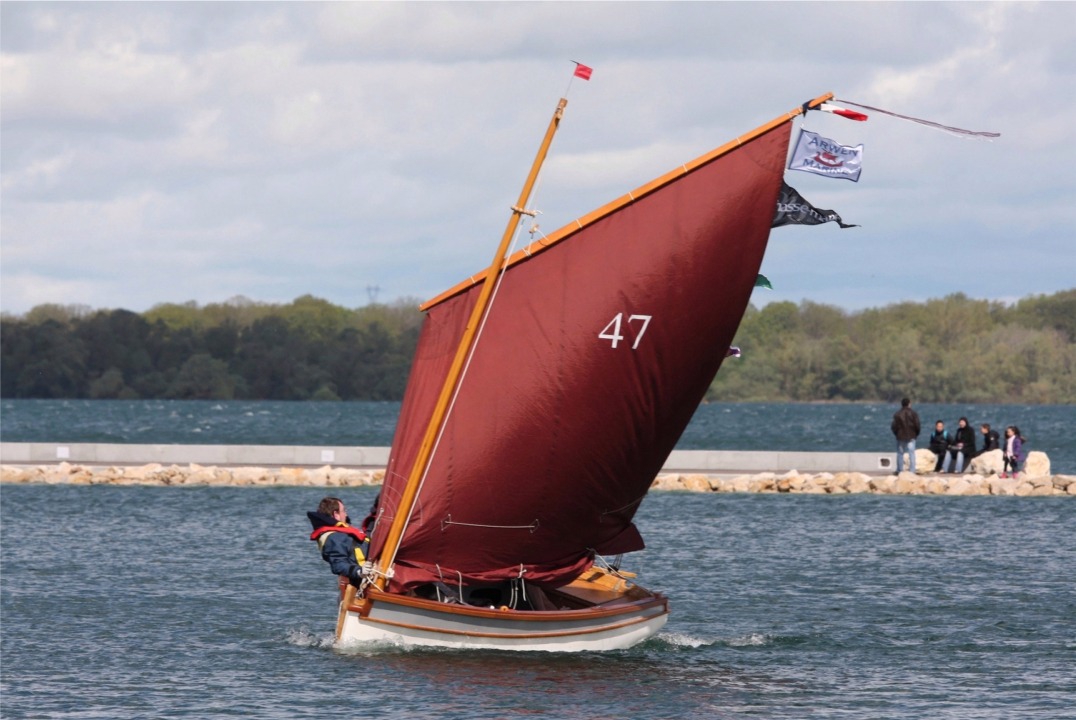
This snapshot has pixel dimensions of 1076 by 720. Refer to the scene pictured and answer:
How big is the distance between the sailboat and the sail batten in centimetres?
2

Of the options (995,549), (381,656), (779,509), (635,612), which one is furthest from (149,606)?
(779,509)

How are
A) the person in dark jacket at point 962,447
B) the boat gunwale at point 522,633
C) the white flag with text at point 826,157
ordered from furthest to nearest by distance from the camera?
the person in dark jacket at point 962,447, the boat gunwale at point 522,633, the white flag with text at point 826,157

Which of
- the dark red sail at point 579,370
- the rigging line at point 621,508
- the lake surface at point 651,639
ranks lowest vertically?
the lake surface at point 651,639

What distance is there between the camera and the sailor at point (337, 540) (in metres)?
20.6

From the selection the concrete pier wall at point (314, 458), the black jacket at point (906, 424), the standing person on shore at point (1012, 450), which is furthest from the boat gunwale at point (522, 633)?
the concrete pier wall at point (314, 458)

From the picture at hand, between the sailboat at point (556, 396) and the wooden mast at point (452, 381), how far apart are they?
0.03 metres

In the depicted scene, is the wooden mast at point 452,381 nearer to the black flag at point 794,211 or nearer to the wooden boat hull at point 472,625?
the wooden boat hull at point 472,625

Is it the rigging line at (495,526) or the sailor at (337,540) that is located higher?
the rigging line at (495,526)

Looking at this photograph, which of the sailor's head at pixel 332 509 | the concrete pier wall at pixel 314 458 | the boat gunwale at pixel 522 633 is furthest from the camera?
the concrete pier wall at pixel 314 458

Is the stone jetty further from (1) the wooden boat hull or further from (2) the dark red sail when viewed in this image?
(2) the dark red sail

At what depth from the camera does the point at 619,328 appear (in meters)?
20.2

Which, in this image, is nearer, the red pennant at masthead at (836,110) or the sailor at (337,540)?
the red pennant at masthead at (836,110)

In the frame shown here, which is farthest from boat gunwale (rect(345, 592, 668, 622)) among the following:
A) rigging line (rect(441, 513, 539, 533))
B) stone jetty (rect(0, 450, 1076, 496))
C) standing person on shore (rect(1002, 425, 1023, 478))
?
standing person on shore (rect(1002, 425, 1023, 478))

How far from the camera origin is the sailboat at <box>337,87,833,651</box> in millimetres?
19828
